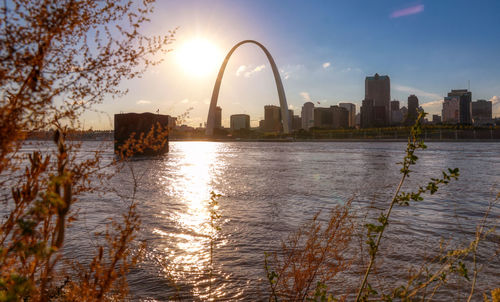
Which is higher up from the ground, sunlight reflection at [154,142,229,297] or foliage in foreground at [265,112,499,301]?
foliage in foreground at [265,112,499,301]

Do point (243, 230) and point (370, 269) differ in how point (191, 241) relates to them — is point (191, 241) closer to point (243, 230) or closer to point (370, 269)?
point (243, 230)

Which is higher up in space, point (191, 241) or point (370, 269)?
point (370, 269)

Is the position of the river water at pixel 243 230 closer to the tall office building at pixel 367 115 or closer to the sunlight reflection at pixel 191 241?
the sunlight reflection at pixel 191 241

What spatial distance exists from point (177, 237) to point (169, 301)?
2823 millimetres

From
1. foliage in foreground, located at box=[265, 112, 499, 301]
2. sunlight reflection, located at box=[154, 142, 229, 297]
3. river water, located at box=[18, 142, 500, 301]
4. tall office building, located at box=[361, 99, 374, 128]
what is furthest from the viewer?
tall office building, located at box=[361, 99, 374, 128]

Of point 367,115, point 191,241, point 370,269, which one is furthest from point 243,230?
point 367,115

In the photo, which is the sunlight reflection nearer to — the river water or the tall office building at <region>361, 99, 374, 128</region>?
the river water

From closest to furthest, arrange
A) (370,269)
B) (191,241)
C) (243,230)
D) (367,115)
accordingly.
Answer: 1. (370,269)
2. (191,241)
3. (243,230)
4. (367,115)

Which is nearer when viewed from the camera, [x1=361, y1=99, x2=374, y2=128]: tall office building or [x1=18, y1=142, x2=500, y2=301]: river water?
[x1=18, y1=142, x2=500, y2=301]: river water

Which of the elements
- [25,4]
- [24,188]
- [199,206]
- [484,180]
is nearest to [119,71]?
[25,4]

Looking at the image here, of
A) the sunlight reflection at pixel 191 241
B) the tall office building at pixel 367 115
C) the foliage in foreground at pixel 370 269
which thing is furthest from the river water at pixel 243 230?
the tall office building at pixel 367 115

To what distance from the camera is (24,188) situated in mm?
1720

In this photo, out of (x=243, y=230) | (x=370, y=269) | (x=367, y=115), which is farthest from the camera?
(x=367, y=115)

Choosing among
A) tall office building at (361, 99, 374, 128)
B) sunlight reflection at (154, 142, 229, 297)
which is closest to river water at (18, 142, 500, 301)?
sunlight reflection at (154, 142, 229, 297)
